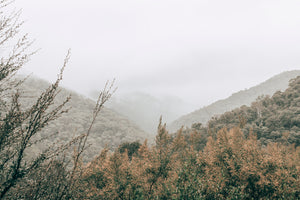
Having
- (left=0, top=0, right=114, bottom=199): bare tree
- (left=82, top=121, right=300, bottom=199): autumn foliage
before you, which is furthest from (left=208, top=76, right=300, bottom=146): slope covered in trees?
(left=0, top=0, right=114, bottom=199): bare tree

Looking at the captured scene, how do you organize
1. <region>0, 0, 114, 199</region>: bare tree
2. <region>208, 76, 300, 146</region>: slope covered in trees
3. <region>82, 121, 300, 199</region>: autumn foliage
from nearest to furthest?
<region>0, 0, 114, 199</region>: bare tree
<region>82, 121, 300, 199</region>: autumn foliage
<region>208, 76, 300, 146</region>: slope covered in trees

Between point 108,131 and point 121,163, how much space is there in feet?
358

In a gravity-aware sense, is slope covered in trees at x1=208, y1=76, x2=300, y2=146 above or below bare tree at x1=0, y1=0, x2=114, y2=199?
above

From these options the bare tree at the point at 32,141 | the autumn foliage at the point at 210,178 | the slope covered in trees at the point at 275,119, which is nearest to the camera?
the bare tree at the point at 32,141

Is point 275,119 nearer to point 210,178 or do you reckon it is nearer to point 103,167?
→ point 210,178

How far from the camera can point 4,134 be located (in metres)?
4.07

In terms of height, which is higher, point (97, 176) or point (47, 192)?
point (47, 192)

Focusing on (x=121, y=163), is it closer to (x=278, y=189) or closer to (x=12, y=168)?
(x=278, y=189)

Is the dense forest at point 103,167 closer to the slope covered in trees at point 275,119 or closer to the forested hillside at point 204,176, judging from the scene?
the forested hillside at point 204,176

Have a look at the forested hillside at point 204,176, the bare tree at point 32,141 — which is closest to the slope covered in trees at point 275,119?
the forested hillside at point 204,176

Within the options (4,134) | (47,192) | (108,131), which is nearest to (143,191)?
(47,192)

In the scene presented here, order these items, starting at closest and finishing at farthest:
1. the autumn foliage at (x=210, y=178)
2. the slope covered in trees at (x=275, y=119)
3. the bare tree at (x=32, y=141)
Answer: the bare tree at (x=32, y=141), the autumn foliage at (x=210, y=178), the slope covered in trees at (x=275, y=119)

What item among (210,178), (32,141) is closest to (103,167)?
(210,178)

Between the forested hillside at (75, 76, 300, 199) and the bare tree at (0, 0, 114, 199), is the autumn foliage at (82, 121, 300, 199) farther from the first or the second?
the bare tree at (0, 0, 114, 199)
